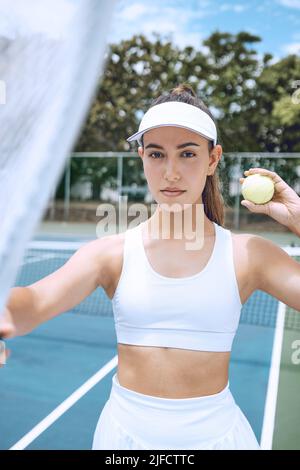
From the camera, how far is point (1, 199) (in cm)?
58

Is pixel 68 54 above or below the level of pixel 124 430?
above

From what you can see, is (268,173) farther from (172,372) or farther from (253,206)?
(172,372)

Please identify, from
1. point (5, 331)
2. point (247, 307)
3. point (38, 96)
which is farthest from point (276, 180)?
point (247, 307)

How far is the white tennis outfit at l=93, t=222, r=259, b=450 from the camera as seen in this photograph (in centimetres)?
141

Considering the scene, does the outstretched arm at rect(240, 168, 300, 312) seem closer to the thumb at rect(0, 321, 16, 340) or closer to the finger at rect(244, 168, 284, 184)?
the finger at rect(244, 168, 284, 184)

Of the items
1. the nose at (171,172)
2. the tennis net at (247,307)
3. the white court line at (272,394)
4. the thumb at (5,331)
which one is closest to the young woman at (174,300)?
the nose at (171,172)

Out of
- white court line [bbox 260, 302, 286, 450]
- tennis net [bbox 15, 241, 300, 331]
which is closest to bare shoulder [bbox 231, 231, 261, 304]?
white court line [bbox 260, 302, 286, 450]

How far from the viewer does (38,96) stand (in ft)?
1.91

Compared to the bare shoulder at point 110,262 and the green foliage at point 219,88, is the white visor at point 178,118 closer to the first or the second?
the bare shoulder at point 110,262

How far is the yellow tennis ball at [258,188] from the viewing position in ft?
5.09

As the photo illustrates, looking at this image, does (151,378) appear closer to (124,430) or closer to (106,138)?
(124,430)

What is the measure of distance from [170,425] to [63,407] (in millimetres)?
2811
